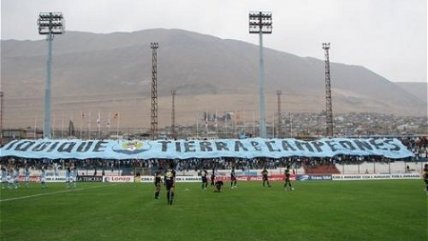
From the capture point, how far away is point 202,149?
70.6 m

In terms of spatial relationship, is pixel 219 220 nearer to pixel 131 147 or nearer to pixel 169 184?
pixel 169 184

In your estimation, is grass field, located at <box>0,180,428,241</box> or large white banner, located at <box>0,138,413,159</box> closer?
grass field, located at <box>0,180,428,241</box>

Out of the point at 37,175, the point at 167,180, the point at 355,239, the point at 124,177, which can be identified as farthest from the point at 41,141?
the point at 355,239

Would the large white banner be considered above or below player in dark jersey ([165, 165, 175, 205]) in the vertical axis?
above

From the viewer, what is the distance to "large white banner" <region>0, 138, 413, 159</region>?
2712 inches

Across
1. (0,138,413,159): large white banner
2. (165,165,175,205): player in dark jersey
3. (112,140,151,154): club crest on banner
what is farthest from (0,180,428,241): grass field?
(112,140,151,154): club crest on banner

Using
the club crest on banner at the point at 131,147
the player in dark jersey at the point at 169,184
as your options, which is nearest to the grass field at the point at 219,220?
the player in dark jersey at the point at 169,184

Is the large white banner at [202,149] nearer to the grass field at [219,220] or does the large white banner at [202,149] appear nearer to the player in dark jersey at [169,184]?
the player in dark jersey at [169,184]

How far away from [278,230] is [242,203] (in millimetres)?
10688

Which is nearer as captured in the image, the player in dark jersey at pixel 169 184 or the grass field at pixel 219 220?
the grass field at pixel 219 220

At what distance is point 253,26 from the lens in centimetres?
7550

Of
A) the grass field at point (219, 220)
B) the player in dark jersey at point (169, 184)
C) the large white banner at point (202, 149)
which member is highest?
the large white banner at point (202, 149)

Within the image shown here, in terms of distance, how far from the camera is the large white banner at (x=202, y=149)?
6888cm

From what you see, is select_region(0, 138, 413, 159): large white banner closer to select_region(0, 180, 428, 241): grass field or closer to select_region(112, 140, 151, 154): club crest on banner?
select_region(112, 140, 151, 154): club crest on banner
